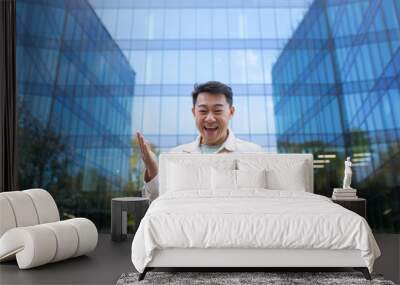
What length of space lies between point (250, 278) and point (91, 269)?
1.43 meters

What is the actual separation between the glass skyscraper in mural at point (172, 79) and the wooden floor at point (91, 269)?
11.6 ft

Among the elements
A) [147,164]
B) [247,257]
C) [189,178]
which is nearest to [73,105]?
[147,164]

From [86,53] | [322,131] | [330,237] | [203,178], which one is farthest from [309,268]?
[86,53]

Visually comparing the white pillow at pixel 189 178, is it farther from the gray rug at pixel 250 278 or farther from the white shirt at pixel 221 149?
the gray rug at pixel 250 278

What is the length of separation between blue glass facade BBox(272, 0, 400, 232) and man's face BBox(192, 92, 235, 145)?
1.91m

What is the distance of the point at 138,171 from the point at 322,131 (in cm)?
344

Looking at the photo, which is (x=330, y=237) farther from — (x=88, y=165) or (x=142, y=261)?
(x=88, y=165)

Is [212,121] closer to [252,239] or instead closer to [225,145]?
[225,145]

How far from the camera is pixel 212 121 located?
6855 millimetres

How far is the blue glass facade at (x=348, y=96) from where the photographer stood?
8.06 metres

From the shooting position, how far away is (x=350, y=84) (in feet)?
28.0

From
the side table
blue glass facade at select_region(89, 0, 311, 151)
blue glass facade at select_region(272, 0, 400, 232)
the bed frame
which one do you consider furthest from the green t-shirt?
the bed frame

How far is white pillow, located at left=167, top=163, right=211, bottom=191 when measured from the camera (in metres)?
5.51

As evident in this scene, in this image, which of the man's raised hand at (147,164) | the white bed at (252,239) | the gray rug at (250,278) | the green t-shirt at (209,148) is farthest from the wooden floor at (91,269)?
the green t-shirt at (209,148)
